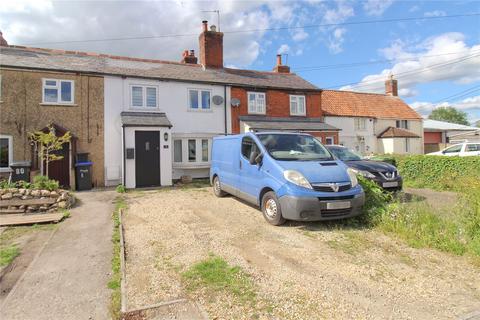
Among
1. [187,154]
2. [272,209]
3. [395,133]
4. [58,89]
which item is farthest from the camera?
[395,133]

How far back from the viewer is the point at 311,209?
5.88m

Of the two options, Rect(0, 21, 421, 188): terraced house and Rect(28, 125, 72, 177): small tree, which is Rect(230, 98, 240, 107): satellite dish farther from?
Rect(28, 125, 72, 177): small tree

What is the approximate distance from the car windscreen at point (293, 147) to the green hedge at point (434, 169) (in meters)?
6.16

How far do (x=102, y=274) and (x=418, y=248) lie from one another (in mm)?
5165

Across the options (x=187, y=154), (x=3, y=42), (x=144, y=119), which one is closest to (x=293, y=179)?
(x=144, y=119)

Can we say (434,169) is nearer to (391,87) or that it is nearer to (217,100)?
(217,100)

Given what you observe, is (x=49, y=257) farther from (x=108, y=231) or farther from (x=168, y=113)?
(x=168, y=113)

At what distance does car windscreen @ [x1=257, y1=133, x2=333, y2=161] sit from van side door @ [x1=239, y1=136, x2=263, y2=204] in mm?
353

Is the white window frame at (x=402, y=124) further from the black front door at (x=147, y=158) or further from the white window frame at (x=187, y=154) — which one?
the black front door at (x=147, y=158)

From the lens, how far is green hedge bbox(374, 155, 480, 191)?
11.1 metres

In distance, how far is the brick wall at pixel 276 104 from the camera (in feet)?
55.8

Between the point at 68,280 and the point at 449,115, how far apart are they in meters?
93.9

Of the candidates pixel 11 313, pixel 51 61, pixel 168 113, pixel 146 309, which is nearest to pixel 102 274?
pixel 11 313

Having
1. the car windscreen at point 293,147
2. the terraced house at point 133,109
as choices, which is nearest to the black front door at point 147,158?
the terraced house at point 133,109
